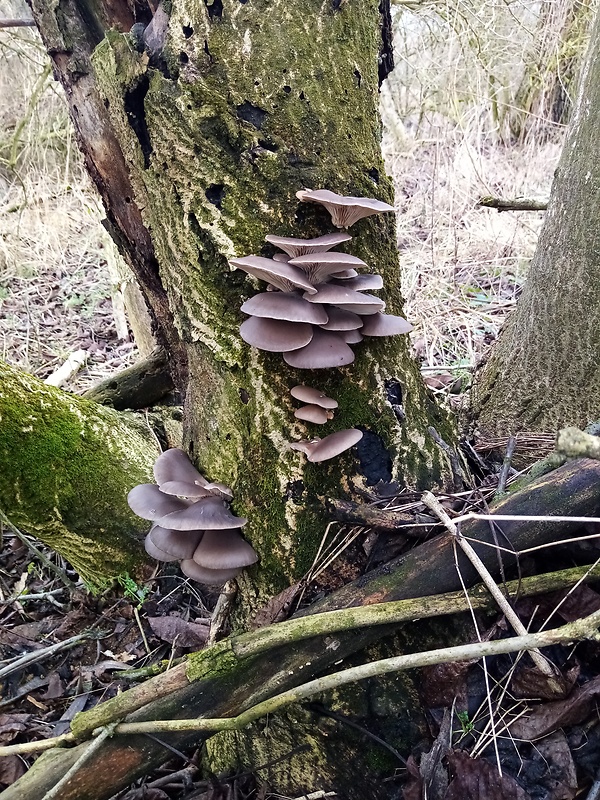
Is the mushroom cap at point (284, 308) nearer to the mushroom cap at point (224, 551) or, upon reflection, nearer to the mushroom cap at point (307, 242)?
the mushroom cap at point (307, 242)

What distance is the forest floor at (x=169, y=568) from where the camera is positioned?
5.17ft

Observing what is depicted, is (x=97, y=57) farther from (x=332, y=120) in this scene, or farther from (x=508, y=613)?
(x=508, y=613)

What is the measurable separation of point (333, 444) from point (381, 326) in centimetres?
49

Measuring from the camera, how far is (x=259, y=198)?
76.3 inches

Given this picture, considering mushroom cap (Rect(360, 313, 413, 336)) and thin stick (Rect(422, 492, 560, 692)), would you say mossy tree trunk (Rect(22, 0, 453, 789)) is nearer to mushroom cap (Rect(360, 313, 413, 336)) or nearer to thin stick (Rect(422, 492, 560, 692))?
mushroom cap (Rect(360, 313, 413, 336))

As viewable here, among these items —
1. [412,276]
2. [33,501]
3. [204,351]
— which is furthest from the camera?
[412,276]

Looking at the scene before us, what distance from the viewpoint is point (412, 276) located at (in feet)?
21.6

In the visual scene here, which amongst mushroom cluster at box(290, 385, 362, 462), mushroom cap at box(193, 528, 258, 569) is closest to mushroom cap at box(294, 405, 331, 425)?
mushroom cluster at box(290, 385, 362, 462)

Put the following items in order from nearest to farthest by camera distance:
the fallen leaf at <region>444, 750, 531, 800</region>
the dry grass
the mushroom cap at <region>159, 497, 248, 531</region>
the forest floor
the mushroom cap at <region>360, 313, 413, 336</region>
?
the fallen leaf at <region>444, 750, 531, 800</region> < the forest floor < the mushroom cap at <region>159, 497, 248, 531</region> < the mushroom cap at <region>360, 313, 413, 336</region> < the dry grass

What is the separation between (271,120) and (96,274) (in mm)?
7883

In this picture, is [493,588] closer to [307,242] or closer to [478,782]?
[478,782]

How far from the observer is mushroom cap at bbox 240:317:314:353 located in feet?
5.97

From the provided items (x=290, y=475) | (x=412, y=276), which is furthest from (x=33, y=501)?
(x=412, y=276)

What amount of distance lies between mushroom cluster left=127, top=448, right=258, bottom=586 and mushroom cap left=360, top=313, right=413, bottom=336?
2.69 feet
